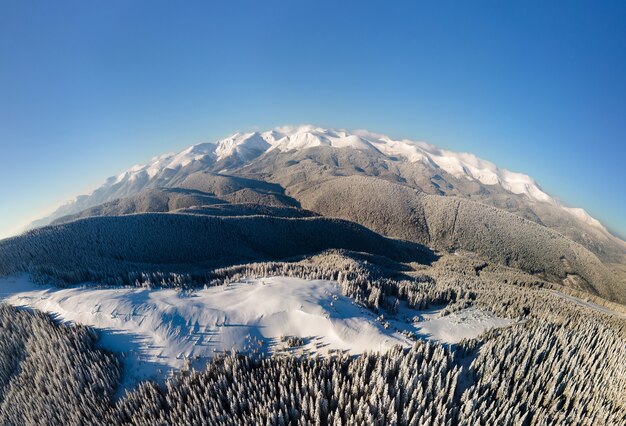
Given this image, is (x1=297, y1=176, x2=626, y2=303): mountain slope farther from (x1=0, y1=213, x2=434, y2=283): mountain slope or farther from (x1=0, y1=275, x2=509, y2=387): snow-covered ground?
(x1=0, y1=275, x2=509, y2=387): snow-covered ground

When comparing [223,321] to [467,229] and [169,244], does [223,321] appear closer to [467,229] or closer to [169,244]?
[169,244]

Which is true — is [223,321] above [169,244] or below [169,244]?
above

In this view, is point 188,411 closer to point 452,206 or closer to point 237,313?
point 237,313

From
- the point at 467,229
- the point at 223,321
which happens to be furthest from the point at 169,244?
the point at 467,229

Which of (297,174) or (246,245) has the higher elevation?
(297,174)

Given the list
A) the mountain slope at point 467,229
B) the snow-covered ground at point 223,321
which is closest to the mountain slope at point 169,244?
the snow-covered ground at point 223,321

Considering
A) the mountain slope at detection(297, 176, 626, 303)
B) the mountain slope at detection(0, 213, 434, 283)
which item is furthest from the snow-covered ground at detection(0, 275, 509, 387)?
the mountain slope at detection(297, 176, 626, 303)

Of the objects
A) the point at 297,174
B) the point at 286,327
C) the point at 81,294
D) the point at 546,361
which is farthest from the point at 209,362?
the point at 297,174

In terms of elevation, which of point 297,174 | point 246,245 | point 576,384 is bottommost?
point 246,245
